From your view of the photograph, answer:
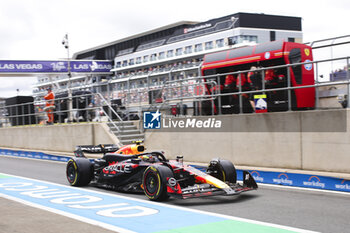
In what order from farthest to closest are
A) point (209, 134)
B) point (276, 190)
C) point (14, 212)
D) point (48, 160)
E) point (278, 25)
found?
point (278, 25), point (48, 160), point (209, 134), point (276, 190), point (14, 212)

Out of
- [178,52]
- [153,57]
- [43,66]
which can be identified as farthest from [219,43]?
[43,66]

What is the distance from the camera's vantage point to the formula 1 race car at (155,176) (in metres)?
8.84

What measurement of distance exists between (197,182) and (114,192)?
2.39 m

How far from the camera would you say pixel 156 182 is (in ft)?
29.8

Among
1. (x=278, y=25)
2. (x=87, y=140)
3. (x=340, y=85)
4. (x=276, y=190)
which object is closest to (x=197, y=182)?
(x=276, y=190)

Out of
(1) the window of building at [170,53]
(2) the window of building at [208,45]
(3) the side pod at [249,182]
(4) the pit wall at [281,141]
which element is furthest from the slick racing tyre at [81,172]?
(1) the window of building at [170,53]

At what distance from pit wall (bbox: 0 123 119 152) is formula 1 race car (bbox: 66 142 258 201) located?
25.9 feet

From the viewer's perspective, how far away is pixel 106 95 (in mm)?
21297

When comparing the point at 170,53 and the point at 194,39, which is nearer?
the point at 194,39

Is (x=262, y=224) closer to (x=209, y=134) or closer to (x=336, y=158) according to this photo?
(x=336, y=158)

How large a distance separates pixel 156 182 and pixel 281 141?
15.9 feet

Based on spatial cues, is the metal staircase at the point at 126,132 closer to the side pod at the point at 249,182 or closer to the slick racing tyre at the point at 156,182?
the slick racing tyre at the point at 156,182

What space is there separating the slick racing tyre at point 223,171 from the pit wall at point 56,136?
384 inches

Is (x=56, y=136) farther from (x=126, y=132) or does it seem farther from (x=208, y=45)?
(x=208, y=45)
